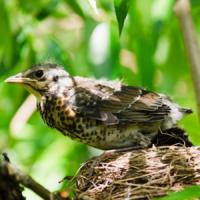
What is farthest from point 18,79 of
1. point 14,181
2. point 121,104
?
point 14,181

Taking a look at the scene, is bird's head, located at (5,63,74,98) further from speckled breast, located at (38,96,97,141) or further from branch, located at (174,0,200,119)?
branch, located at (174,0,200,119)

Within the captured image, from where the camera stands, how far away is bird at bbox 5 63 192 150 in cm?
425

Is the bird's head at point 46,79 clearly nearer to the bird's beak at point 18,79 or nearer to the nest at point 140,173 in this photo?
the bird's beak at point 18,79

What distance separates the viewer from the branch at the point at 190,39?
12.8 ft

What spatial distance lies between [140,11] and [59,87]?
0.73 metres

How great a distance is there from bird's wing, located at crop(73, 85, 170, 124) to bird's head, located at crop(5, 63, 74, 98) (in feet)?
0.36

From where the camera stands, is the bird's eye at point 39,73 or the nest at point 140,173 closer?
the nest at point 140,173

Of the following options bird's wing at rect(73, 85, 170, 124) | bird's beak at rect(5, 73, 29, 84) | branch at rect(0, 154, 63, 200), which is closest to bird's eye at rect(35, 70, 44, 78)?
bird's beak at rect(5, 73, 29, 84)

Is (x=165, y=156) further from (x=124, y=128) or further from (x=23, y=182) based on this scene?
(x=23, y=182)

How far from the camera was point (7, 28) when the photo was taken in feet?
14.3

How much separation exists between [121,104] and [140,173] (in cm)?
73

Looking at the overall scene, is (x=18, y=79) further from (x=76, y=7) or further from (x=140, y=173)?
(x=140, y=173)

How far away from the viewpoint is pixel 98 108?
4363mm

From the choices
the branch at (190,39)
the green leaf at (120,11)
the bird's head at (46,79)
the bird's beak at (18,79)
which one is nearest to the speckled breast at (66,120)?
the bird's head at (46,79)
